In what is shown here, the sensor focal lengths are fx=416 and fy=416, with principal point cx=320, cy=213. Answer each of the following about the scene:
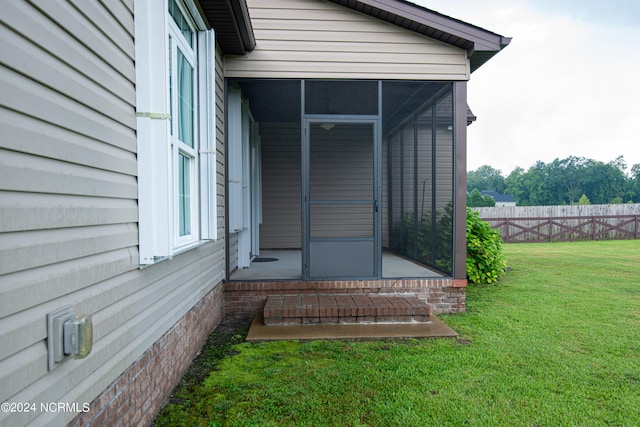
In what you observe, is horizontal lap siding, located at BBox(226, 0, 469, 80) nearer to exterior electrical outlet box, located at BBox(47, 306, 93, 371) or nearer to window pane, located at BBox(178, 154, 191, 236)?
window pane, located at BBox(178, 154, 191, 236)

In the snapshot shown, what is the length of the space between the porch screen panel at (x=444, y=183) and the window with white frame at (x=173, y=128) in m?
2.88

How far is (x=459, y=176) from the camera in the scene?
4.72 meters

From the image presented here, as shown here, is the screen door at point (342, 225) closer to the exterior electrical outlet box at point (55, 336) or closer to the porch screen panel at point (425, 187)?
the porch screen panel at point (425, 187)

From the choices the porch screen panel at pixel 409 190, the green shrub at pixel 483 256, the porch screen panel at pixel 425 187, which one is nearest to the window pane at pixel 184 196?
the porch screen panel at pixel 425 187

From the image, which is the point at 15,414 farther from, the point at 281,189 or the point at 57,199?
the point at 281,189

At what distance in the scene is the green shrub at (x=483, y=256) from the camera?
6.90m

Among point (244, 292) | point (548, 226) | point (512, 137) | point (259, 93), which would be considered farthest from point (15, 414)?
point (512, 137)

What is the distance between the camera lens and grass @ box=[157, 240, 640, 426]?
2.40m

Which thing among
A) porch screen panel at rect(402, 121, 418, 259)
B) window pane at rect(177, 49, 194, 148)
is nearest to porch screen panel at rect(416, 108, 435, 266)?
porch screen panel at rect(402, 121, 418, 259)

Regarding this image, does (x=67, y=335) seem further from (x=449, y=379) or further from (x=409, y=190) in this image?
(x=409, y=190)

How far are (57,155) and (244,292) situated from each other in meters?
3.47

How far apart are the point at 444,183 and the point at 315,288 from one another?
85.3 inches

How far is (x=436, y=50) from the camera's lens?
15.3 feet

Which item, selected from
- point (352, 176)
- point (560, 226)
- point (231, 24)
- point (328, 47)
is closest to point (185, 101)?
point (231, 24)
